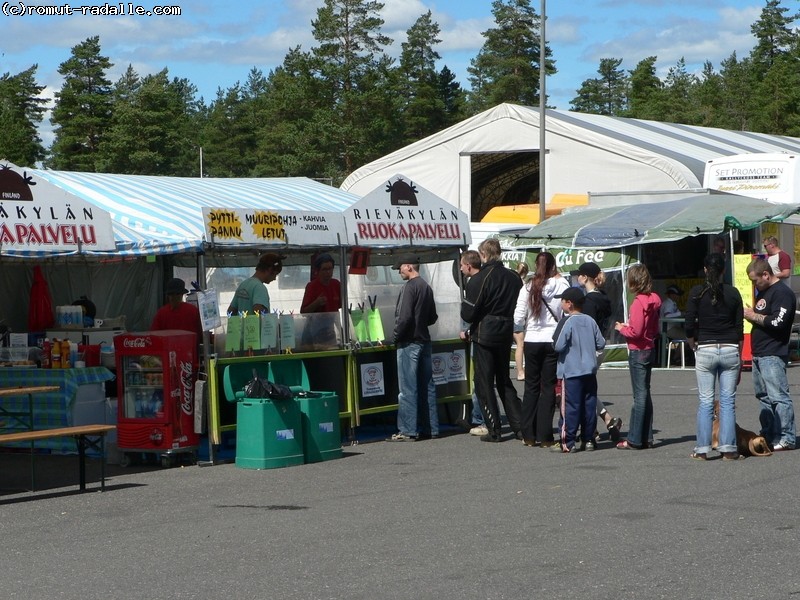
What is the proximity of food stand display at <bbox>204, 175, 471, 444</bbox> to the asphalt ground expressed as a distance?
1.03 metres

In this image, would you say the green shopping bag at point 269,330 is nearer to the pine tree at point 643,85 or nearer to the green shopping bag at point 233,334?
the green shopping bag at point 233,334

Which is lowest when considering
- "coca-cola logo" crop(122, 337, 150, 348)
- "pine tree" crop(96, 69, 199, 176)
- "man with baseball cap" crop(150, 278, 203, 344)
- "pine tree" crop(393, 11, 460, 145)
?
"coca-cola logo" crop(122, 337, 150, 348)

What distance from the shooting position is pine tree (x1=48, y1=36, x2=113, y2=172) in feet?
213

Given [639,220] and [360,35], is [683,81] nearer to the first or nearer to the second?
[360,35]

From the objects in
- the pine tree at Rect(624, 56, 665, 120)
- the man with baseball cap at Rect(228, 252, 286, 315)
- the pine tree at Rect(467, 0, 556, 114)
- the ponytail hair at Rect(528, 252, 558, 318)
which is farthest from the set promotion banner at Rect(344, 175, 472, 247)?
the pine tree at Rect(624, 56, 665, 120)

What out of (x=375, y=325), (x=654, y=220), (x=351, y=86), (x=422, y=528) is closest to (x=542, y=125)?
(x=654, y=220)

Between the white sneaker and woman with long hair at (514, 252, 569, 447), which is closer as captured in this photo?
woman with long hair at (514, 252, 569, 447)

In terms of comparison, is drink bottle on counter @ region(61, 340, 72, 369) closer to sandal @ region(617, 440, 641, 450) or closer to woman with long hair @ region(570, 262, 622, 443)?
woman with long hair @ region(570, 262, 622, 443)

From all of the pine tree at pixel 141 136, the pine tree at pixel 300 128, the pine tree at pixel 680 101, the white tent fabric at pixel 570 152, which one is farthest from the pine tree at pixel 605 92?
the white tent fabric at pixel 570 152

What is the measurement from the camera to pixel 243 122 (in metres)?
89.7


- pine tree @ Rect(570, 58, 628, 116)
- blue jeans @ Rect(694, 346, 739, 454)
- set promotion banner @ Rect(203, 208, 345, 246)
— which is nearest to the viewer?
blue jeans @ Rect(694, 346, 739, 454)

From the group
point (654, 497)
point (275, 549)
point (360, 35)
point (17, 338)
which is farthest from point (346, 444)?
point (360, 35)

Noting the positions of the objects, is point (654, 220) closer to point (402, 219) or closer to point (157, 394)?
point (402, 219)

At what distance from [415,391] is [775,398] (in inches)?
146
